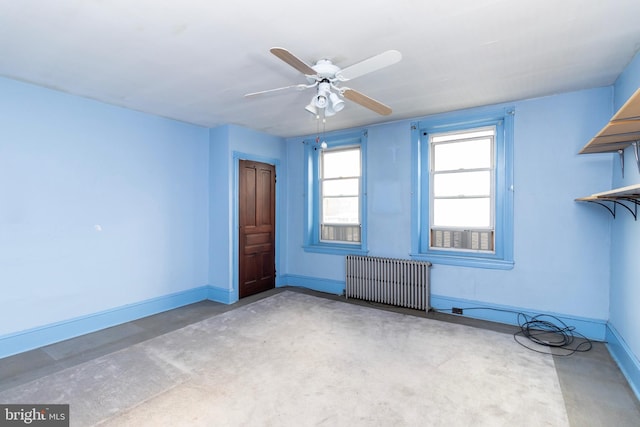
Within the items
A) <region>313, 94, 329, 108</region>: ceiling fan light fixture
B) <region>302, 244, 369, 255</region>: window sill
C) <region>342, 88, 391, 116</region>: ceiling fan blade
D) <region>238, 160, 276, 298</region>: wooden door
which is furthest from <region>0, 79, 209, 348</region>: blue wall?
<region>342, 88, 391, 116</region>: ceiling fan blade

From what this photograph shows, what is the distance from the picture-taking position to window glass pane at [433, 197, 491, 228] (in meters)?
4.03

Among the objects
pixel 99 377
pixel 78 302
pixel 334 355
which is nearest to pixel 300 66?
pixel 334 355

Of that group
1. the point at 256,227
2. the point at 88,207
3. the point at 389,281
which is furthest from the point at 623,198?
the point at 88,207

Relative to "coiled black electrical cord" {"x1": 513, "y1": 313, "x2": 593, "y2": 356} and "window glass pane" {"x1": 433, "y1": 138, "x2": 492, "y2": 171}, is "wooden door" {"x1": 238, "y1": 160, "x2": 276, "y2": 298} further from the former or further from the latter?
"coiled black electrical cord" {"x1": 513, "y1": 313, "x2": 593, "y2": 356}

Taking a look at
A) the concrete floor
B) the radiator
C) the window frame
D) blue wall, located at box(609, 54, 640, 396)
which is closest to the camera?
the concrete floor

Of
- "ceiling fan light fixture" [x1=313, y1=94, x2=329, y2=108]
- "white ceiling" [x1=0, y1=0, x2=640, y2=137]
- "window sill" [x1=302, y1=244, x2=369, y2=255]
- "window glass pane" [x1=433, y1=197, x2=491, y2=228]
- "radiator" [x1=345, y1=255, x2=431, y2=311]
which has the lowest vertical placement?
"radiator" [x1=345, y1=255, x2=431, y2=311]

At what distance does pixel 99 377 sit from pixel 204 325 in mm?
1239

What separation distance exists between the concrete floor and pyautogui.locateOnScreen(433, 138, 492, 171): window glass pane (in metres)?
2.02

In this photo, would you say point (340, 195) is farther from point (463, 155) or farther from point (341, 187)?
point (463, 155)

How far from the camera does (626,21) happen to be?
6.84ft

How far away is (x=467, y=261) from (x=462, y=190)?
95 cm

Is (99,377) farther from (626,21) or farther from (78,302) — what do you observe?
(626,21)

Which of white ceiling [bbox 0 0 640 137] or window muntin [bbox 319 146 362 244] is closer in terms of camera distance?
white ceiling [bbox 0 0 640 137]

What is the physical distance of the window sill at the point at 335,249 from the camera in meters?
4.95
